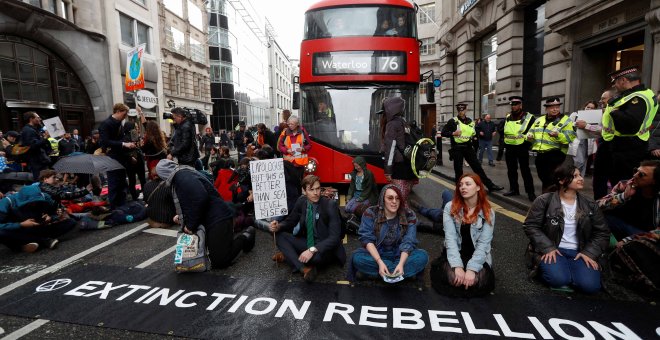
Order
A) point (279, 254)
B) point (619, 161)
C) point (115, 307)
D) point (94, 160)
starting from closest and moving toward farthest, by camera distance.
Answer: point (115, 307), point (279, 254), point (619, 161), point (94, 160)

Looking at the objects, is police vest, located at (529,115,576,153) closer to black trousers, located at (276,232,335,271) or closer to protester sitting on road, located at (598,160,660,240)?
protester sitting on road, located at (598,160,660,240)

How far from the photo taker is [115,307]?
3363 millimetres

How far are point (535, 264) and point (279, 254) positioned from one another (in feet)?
8.98

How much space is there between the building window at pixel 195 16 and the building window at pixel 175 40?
2286 mm

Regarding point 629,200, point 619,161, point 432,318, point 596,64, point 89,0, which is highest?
point 89,0

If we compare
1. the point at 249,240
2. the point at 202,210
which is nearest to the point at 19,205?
the point at 202,210

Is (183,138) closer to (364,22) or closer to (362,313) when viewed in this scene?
(364,22)

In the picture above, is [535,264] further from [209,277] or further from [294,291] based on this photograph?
[209,277]

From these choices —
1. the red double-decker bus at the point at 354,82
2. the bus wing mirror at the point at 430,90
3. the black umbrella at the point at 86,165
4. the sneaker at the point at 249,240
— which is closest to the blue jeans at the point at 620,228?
the red double-decker bus at the point at 354,82

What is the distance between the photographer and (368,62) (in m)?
7.80

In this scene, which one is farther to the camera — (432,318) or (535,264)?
(535,264)

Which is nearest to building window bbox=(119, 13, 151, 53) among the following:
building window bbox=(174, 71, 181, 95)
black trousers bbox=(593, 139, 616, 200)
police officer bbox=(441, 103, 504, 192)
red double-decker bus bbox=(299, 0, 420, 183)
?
building window bbox=(174, 71, 181, 95)

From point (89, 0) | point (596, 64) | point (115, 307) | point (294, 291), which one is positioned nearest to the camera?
point (115, 307)

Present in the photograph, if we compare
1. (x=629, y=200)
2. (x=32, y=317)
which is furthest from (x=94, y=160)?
(x=629, y=200)
